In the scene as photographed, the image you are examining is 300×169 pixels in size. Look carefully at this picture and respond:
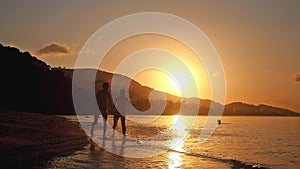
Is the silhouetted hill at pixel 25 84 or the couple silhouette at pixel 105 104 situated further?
the silhouetted hill at pixel 25 84

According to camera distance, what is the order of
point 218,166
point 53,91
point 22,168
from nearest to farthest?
point 22,168 < point 218,166 < point 53,91

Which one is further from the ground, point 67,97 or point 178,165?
point 67,97

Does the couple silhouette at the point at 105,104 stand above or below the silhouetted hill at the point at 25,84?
below

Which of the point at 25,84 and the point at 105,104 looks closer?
the point at 105,104

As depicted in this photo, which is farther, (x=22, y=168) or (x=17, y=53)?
(x=17, y=53)

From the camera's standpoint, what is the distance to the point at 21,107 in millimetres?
88125

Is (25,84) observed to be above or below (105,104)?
above

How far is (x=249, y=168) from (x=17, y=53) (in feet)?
294

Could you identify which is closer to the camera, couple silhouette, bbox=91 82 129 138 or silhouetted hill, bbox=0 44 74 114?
couple silhouette, bbox=91 82 129 138

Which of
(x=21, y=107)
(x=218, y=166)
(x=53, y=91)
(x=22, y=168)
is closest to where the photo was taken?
(x=22, y=168)

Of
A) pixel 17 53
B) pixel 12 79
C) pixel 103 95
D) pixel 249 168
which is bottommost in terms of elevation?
pixel 249 168

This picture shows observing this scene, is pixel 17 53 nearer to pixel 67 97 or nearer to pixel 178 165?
pixel 67 97

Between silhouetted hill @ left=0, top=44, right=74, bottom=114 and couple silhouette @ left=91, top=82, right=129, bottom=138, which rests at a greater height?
silhouetted hill @ left=0, top=44, right=74, bottom=114

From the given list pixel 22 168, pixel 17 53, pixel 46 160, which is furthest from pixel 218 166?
pixel 17 53
